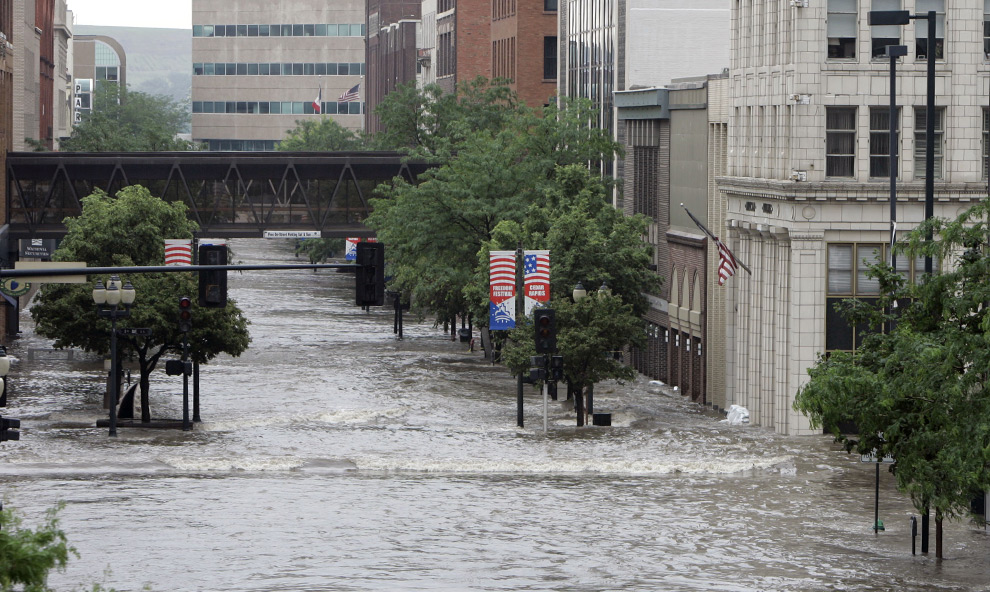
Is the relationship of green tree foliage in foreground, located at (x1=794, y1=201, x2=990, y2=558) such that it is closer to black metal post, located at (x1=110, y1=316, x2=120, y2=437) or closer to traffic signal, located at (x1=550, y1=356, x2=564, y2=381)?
traffic signal, located at (x1=550, y1=356, x2=564, y2=381)

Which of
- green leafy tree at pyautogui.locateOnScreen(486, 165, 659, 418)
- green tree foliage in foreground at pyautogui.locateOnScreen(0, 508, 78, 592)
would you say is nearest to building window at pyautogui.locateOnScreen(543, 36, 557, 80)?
green leafy tree at pyautogui.locateOnScreen(486, 165, 659, 418)

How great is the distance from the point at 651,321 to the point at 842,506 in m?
30.9

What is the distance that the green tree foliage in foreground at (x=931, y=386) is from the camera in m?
24.4

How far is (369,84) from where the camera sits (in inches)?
7352

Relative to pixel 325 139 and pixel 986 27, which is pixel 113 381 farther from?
pixel 325 139

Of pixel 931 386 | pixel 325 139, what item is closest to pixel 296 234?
pixel 325 139

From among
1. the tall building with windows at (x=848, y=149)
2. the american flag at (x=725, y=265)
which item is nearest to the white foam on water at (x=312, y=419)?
the american flag at (x=725, y=265)

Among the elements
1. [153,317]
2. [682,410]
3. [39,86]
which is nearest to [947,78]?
[682,410]

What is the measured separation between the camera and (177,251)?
52.1 metres

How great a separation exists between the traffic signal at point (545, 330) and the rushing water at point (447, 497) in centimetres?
242

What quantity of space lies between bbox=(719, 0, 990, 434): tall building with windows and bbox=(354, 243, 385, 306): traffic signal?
80.7ft

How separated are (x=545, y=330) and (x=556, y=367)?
1203 millimetres

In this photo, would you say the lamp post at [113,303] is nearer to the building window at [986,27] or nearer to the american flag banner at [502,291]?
the american flag banner at [502,291]

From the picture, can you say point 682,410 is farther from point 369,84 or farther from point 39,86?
point 369,84
